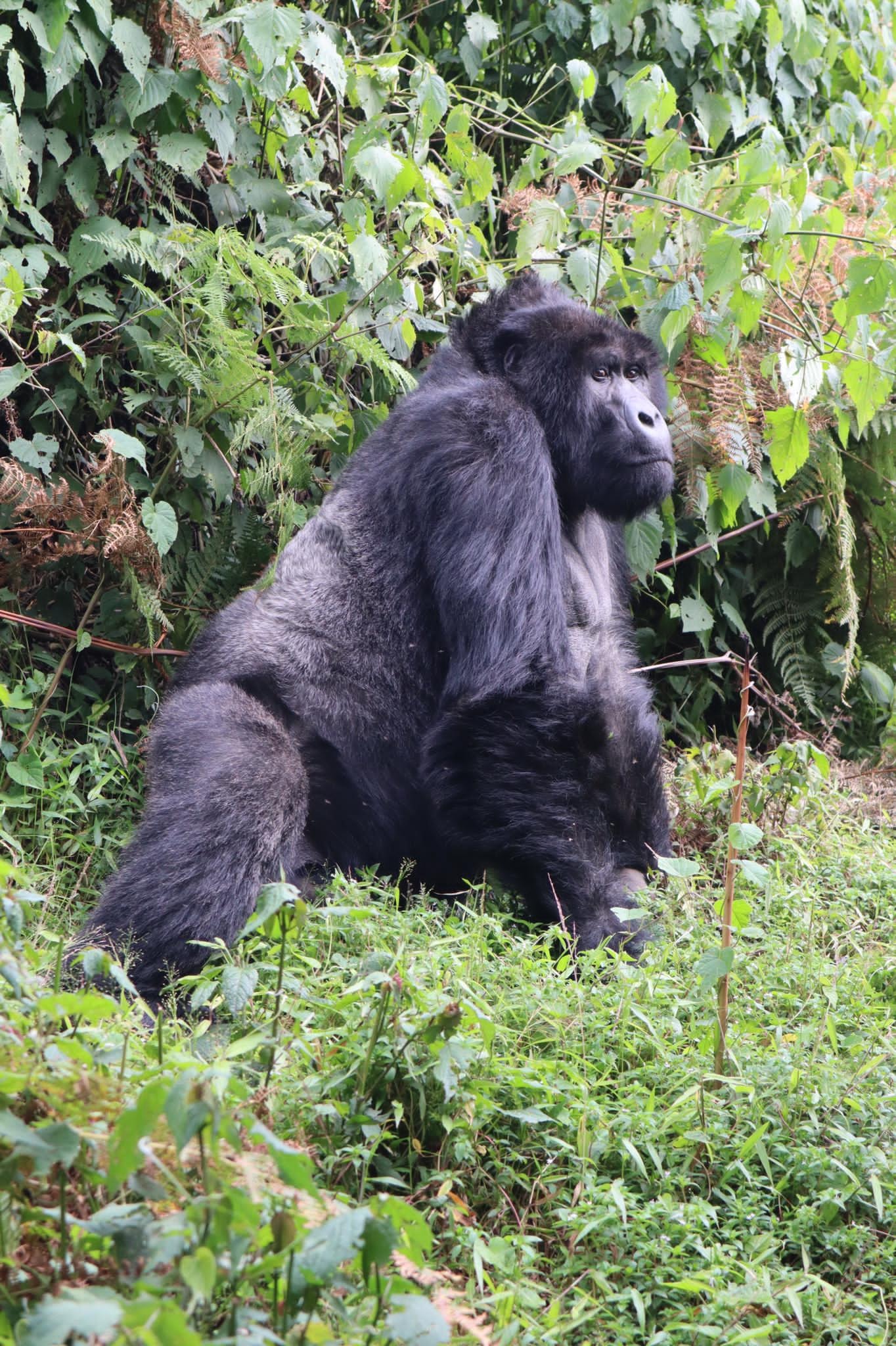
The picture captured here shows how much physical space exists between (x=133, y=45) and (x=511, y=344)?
143 centimetres

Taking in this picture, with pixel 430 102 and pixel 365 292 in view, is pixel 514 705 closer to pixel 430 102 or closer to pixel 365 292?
pixel 365 292

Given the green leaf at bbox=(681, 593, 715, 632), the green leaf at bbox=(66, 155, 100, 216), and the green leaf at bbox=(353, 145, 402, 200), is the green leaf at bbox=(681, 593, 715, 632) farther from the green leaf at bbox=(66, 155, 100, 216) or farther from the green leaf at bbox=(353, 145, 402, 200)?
the green leaf at bbox=(66, 155, 100, 216)

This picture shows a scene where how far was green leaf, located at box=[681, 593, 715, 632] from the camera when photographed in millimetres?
4949

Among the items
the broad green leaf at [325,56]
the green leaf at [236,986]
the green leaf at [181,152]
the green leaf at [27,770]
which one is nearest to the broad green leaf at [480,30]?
the broad green leaf at [325,56]

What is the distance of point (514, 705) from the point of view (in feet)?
11.5

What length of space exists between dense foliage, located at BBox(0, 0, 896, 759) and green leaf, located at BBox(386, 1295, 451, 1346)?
2609 millimetres

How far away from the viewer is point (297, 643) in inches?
146

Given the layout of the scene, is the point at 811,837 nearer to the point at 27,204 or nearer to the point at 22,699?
the point at 22,699

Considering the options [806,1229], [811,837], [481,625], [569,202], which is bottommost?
[811,837]

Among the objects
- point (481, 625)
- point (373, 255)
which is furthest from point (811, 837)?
point (373, 255)

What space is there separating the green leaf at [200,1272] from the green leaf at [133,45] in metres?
3.58

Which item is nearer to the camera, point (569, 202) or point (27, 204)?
Result: point (27, 204)

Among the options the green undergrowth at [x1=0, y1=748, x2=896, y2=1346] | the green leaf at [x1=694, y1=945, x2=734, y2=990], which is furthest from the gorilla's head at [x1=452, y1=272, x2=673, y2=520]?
the green leaf at [x1=694, y1=945, x2=734, y2=990]

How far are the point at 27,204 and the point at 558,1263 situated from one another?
10.6ft
